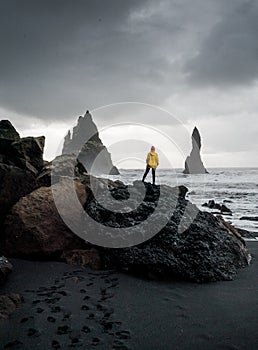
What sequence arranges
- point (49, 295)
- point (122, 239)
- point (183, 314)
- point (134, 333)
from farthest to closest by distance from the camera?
point (122, 239) → point (49, 295) → point (183, 314) → point (134, 333)

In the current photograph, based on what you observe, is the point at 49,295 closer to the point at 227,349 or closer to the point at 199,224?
the point at 227,349

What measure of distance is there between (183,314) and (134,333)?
29.0 inches

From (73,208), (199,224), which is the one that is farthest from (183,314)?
(73,208)

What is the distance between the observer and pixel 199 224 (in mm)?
5410

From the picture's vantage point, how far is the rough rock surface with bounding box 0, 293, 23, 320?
3.32m

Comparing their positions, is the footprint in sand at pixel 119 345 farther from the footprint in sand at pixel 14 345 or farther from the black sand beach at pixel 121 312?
the footprint in sand at pixel 14 345

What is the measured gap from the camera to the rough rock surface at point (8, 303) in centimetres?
332

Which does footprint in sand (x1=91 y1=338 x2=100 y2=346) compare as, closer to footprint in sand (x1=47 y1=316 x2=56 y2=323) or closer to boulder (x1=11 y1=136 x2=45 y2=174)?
footprint in sand (x1=47 y1=316 x2=56 y2=323)

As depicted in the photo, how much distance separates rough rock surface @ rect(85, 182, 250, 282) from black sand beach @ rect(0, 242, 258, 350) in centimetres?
22

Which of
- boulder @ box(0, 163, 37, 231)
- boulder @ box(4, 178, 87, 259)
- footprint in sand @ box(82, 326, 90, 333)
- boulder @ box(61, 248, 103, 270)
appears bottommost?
footprint in sand @ box(82, 326, 90, 333)

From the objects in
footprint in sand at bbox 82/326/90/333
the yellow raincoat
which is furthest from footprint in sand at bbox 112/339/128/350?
the yellow raincoat

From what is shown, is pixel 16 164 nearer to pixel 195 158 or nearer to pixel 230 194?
pixel 230 194

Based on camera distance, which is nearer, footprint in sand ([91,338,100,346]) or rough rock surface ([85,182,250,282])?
footprint in sand ([91,338,100,346])

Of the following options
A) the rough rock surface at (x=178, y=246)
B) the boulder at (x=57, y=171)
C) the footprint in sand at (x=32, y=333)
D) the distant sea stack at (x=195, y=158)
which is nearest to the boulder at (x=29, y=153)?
the boulder at (x=57, y=171)
